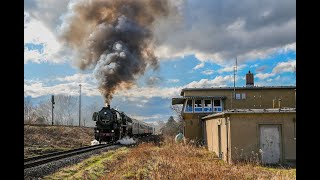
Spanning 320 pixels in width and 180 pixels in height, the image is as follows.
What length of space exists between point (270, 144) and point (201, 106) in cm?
1774

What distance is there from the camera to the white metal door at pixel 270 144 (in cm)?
1748

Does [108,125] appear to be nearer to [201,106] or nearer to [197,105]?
[197,105]

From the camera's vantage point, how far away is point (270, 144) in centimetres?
1747

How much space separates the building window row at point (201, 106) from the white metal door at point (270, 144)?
17.1 meters

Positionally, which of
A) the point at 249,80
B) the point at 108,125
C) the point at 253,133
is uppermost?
the point at 249,80

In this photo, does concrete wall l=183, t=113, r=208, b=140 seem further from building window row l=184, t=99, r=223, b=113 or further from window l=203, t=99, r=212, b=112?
window l=203, t=99, r=212, b=112

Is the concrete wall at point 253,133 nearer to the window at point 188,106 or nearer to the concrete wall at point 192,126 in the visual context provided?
the concrete wall at point 192,126

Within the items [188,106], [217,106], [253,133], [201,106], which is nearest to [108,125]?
[188,106]

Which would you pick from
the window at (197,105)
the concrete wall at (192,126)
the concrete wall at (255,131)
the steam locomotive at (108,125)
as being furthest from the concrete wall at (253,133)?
the window at (197,105)
